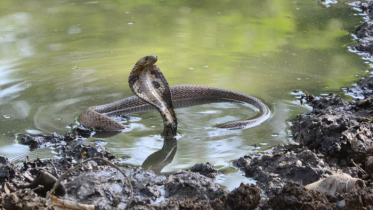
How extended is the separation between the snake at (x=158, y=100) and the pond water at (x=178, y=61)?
14 cm

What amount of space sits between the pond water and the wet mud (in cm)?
28

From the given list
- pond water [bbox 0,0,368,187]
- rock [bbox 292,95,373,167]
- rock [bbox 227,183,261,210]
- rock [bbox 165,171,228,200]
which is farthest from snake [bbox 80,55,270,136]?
rock [bbox 227,183,261,210]

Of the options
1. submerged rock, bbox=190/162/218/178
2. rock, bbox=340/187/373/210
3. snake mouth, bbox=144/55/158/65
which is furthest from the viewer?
snake mouth, bbox=144/55/158/65

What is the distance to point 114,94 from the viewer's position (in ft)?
24.9

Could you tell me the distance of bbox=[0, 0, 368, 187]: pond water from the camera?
243 inches

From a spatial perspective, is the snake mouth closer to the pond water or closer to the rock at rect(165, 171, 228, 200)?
the pond water

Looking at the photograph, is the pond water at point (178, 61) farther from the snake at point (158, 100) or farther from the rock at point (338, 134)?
the rock at point (338, 134)

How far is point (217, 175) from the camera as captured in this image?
16.8ft

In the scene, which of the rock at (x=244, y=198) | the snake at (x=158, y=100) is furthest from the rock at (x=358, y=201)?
the snake at (x=158, y=100)

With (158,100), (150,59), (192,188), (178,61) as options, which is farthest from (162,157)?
(178,61)

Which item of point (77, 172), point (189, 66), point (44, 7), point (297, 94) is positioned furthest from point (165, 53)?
point (77, 172)

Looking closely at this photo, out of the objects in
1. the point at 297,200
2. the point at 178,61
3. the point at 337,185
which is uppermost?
the point at 297,200

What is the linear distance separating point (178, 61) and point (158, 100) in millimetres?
2761

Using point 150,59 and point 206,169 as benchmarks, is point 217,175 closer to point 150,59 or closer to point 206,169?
point 206,169
